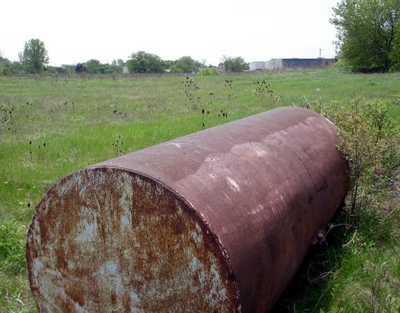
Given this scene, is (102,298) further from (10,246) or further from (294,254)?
(10,246)

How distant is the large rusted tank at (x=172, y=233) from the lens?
1.93m

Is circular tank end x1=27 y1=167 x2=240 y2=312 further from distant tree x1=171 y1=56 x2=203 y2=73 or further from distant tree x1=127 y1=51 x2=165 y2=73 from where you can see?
distant tree x1=171 y1=56 x2=203 y2=73

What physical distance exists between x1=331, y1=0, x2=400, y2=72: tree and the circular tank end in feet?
129

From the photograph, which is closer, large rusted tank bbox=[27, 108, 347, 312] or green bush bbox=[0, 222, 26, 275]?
large rusted tank bbox=[27, 108, 347, 312]

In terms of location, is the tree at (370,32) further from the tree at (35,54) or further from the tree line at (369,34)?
the tree at (35,54)

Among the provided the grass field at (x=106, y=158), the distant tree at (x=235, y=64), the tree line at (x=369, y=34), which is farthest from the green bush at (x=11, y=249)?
the distant tree at (x=235, y=64)

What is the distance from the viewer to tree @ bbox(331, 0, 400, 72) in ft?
123

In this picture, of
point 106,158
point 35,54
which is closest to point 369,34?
point 106,158

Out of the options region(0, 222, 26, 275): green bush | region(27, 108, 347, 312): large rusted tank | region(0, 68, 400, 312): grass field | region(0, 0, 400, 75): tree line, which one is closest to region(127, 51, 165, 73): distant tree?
region(0, 0, 400, 75): tree line

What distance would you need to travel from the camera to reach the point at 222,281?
188cm

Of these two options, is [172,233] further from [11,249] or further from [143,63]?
[143,63]

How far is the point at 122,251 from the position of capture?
83.3 inches

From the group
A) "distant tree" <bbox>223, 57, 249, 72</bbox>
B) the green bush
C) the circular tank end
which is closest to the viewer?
the circular tank end

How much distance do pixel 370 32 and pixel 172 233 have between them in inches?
1612
